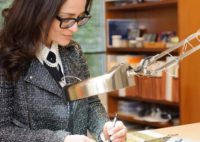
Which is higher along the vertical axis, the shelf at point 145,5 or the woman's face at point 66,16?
the shelf at point 145,5

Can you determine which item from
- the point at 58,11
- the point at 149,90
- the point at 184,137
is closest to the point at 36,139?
the point at 58,11

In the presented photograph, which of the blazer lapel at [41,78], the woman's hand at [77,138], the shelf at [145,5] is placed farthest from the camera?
the shelf at [145,5]

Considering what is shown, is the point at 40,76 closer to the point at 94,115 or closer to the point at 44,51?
the point at 44,51

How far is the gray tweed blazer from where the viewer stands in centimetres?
114

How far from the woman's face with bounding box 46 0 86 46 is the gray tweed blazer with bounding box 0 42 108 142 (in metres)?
0.16

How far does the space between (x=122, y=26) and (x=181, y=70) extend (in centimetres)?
92

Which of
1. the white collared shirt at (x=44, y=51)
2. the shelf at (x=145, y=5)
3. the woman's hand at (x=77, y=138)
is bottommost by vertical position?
the woman's hand at (x=77, y=138)

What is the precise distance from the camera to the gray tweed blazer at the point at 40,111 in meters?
1.14

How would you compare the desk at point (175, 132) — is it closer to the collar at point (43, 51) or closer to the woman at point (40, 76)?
the woman at point (40, 76)

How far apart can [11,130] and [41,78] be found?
0.21 metres

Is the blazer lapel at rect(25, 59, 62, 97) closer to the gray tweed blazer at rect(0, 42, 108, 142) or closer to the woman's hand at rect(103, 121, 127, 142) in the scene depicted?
the gray tweed blazer at rect(0, 42, 108, 142)

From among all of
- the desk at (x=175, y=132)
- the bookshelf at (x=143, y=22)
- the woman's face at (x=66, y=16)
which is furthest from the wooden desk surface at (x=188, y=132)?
the bookshelf at (x=143, y=22)

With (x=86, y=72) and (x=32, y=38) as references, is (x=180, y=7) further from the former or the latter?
(x=32, y=38)

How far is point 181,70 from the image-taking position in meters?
2.54
